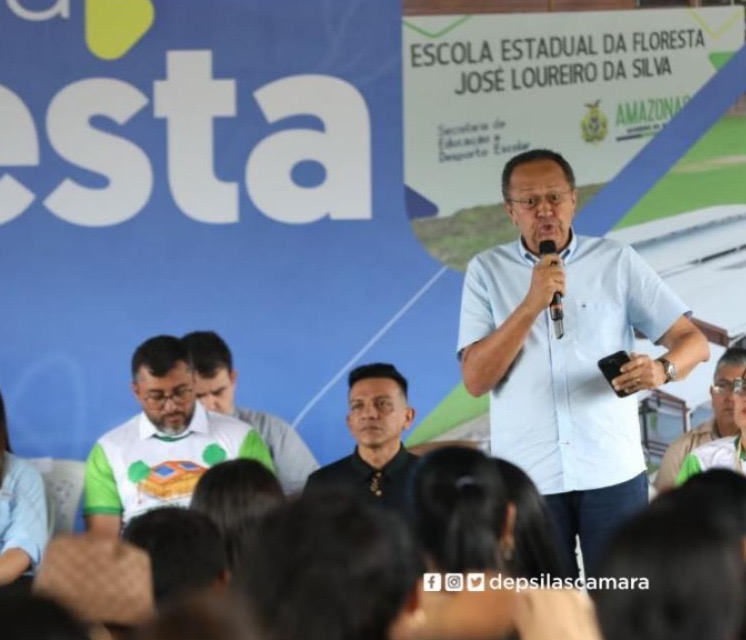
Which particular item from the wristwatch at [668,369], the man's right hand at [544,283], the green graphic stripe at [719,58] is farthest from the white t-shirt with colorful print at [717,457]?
the green graphic stripe at [719,58]

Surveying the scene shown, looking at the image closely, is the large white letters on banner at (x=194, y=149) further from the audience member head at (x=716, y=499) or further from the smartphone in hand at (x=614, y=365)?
the audience member head at (x=716, y=499)

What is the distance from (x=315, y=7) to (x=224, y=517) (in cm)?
284

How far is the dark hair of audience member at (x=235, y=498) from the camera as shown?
322 centimetres

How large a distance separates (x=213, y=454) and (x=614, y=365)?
1403 mm

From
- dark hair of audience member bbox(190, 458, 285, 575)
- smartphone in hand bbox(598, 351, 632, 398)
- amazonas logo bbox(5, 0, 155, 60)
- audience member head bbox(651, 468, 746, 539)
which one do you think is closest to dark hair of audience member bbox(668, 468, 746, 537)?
audience member head bbox(651, 468, 746, 539)

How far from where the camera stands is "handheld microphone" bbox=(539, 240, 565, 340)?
4.03 metres

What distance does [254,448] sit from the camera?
15.8 feet

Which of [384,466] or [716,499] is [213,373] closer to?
[384,466]

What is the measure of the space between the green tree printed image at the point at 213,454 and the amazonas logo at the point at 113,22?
1.66 meters

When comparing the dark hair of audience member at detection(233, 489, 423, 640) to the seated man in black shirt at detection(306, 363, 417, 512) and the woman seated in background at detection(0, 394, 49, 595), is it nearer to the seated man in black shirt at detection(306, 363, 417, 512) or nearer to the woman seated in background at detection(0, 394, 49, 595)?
the seated man in black shirt at detection(306, 363, 417, 512)

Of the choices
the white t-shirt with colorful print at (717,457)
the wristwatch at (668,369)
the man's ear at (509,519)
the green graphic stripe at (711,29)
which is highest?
the green graphic stripe at (711,29)

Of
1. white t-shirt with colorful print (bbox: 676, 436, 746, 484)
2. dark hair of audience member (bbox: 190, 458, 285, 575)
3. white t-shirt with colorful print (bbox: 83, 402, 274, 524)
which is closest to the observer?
dark hair of audience member (bbox: 190, 458, 285, 575)

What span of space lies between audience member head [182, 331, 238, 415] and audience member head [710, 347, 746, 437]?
170 centimetres

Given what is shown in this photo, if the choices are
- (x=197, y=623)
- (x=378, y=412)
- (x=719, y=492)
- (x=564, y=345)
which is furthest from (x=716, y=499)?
(x=378, y=412)
